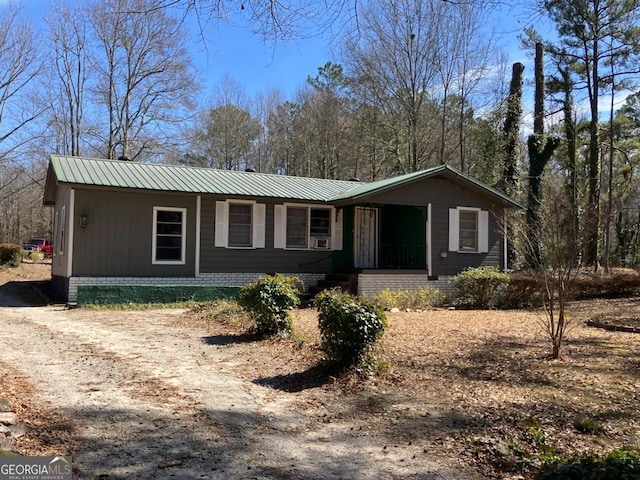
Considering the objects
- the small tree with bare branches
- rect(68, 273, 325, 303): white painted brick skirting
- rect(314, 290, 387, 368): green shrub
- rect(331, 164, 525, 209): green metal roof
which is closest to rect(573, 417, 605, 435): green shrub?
rect(314, 290, 387, 368): green shrub

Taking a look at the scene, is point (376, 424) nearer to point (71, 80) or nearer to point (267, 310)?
point (267, 310)

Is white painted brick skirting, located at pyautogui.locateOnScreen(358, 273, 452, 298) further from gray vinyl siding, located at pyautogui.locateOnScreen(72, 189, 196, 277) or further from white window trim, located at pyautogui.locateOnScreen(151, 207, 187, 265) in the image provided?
gray vinyl siding, located at pyautogui.locateOnScreen(72, 189, 196, 277)

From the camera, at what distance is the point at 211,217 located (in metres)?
14.1

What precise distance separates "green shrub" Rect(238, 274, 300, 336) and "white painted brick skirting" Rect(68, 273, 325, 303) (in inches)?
186

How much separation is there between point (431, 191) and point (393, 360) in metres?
9.45

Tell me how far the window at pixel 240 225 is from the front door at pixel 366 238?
3.30 meters

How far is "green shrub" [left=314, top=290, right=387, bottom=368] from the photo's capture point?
225 inches

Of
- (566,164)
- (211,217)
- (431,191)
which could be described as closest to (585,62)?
(566,164)

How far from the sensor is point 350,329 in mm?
5691

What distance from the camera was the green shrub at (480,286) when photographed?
1383 cm

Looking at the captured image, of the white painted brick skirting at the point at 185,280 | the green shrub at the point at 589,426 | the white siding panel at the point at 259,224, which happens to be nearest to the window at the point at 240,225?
the white siding panel at the point at 259,224

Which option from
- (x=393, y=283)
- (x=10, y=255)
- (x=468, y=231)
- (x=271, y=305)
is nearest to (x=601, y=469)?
(x=271, y=305)

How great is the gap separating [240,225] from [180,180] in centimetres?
203

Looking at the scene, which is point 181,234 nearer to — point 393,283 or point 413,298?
point 393,283
